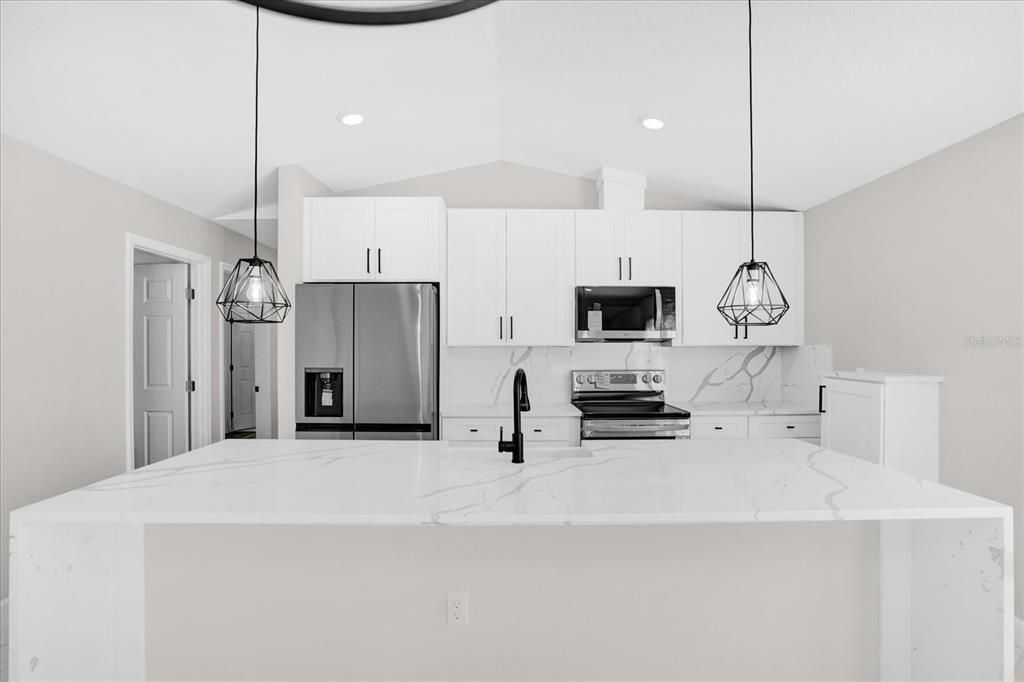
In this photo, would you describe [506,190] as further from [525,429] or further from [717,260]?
[525,429]

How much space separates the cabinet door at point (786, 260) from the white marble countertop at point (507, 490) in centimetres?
231

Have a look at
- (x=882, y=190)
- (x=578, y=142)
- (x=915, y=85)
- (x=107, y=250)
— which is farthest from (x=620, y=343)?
(x=107, y=250)

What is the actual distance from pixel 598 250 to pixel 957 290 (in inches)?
82.8

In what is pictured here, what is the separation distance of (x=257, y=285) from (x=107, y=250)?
6.71ft

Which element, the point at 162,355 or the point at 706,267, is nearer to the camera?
the point at 706,267

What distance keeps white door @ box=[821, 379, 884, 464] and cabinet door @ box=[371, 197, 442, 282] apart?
2540 mm

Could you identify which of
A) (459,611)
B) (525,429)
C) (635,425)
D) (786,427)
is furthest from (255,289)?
(786,427)

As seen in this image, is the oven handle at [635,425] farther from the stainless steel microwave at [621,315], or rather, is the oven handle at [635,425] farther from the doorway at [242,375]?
the doorway at [242,375]

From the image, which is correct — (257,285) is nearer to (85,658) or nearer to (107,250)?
(85,658)

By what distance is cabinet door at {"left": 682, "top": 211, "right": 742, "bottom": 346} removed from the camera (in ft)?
14.0

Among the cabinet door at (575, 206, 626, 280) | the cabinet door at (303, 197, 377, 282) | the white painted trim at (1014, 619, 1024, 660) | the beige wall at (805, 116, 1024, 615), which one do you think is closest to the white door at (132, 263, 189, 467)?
the cabinet door at (303, 197, 377, 282)

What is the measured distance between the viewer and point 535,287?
420 centimetres

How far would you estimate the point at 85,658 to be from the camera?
1.71 m

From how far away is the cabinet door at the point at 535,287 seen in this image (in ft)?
13.8
